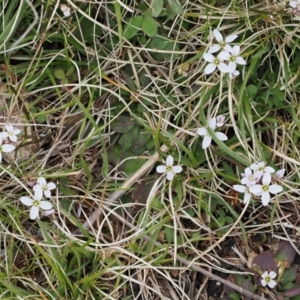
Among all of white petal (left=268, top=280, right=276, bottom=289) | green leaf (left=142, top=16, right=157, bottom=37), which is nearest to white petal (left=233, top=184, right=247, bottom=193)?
white petal (left=268, top=280, right=276, bottom=289)

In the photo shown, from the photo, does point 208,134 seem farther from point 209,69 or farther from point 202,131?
point 209,69

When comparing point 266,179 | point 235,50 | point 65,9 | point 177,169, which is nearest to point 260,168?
point 266,179

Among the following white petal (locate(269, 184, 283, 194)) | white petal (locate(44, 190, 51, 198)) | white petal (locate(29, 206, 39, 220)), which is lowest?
white petal (locate(29, 206, 39, 220))

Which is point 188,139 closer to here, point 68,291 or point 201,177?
point 201,177

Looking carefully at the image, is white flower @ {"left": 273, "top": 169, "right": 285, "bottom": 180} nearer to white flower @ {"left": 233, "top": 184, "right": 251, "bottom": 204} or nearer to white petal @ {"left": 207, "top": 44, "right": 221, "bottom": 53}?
white flower @ {"left": 233, "top": 184, "right": 251, "bottom": 204}

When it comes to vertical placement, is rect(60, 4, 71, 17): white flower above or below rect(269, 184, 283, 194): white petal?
above

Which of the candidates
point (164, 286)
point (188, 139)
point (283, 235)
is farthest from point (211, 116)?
point (164, 286)
